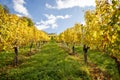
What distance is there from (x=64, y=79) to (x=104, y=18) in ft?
→ 33.4

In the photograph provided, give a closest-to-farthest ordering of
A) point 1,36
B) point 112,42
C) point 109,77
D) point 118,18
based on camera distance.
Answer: point 118,18 < point 112,42 < point 1,36 < point 109,77

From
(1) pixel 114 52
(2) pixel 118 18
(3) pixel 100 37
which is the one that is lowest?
(1) pixel 114 52

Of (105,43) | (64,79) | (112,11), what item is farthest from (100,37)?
(64,79)

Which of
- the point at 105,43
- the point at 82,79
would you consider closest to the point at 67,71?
the point at 82,79

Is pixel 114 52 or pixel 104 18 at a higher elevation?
pixel 104 18

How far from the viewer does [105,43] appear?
1636cm

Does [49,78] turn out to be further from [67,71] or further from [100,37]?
[100,37]

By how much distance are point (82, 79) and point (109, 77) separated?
372 cm

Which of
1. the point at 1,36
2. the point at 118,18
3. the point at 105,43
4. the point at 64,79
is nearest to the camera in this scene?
the point at 118,18

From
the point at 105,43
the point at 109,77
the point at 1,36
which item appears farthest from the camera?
the point at 109,77

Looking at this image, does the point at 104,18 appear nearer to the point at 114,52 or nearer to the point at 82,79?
the point at 114,52

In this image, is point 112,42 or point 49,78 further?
point 49,78

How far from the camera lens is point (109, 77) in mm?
26156

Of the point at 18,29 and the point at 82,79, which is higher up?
the point at 18,29
